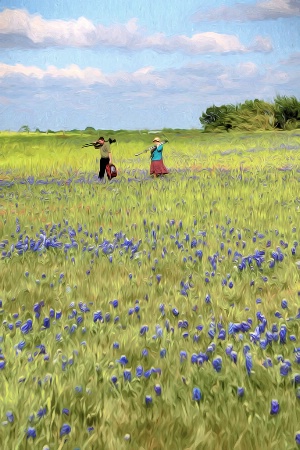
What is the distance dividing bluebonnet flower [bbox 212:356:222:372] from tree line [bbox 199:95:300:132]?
49.6m

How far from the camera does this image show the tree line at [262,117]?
170 feet

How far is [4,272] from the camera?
19.7 ft

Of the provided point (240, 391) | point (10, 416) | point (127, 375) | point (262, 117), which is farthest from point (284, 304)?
point (262, 117)

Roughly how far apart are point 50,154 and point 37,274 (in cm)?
2295

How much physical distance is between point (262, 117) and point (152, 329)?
50.3 metres

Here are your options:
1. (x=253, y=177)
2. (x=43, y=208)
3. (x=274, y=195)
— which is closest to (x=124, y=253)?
(x=43, y=208)

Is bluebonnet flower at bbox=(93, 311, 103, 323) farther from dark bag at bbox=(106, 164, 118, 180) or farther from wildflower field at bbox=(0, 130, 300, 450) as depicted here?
dark bag at bbox=(106, 164, 118, 180)

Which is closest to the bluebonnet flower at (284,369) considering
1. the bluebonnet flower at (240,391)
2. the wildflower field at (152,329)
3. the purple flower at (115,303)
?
the wildflower field at (152,329)

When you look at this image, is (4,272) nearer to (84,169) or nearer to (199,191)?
(199,191)

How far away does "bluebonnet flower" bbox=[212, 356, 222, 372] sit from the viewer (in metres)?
3.35

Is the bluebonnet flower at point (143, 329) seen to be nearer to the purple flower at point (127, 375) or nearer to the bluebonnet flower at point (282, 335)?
the purple flower at point (127, 375)

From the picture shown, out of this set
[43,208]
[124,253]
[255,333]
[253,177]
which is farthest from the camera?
[253,177]

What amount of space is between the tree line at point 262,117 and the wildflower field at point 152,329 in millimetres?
43228

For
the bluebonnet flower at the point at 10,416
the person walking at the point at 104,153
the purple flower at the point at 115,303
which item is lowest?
the purple flower at the point at 115,303
